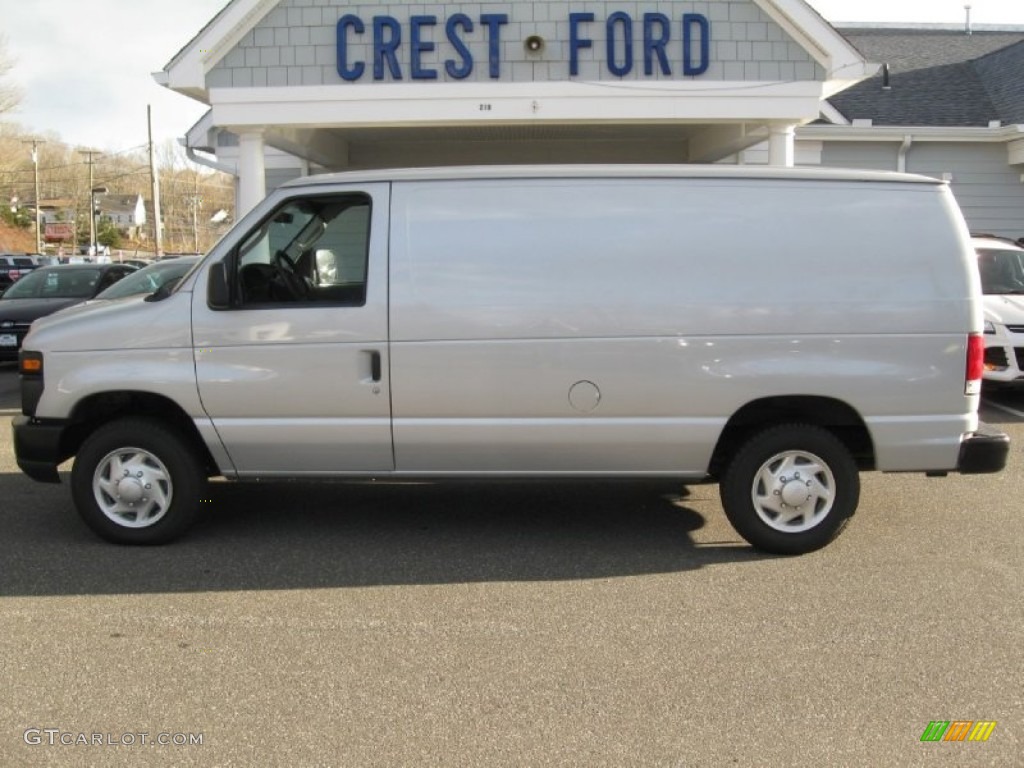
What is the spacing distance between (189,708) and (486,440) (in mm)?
2189

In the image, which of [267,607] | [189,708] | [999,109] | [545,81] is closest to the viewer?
[189,708]

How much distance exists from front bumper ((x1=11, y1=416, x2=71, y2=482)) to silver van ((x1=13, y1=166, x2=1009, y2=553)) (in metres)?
0.02

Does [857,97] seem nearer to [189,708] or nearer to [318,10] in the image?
[318,10]

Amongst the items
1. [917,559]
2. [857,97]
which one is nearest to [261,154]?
[917,559]

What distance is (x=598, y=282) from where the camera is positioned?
512cm

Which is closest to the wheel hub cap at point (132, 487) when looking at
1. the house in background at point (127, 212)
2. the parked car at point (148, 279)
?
the parked car at point (148, 279)

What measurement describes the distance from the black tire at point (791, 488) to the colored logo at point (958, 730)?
→ 1.82 metres

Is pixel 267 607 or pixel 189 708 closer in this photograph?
pixel 189 708

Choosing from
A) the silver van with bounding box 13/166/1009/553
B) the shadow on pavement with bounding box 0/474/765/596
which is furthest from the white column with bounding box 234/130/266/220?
the silver van with bounding box 13/166/1009/553

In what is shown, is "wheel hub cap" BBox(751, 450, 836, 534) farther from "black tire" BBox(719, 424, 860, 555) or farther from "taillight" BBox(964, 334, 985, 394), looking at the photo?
"taillight" BBox(964, 334, 985, 394)

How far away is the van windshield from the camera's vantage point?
10500mm

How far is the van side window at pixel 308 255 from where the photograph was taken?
5.33 meters

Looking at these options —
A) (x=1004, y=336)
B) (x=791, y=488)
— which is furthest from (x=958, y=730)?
(x=1004, y=336)

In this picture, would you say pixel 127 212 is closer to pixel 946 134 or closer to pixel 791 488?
pixel 946 134
